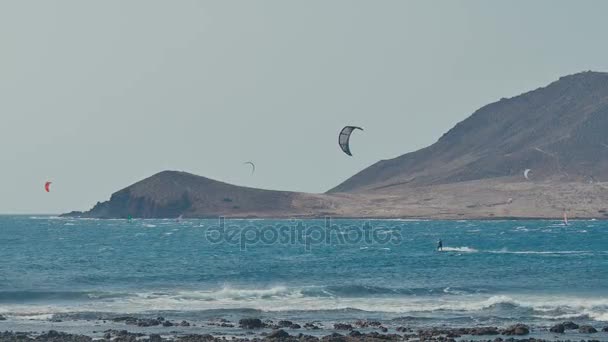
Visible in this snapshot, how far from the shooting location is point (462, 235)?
108 meters

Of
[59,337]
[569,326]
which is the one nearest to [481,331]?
[569,326]

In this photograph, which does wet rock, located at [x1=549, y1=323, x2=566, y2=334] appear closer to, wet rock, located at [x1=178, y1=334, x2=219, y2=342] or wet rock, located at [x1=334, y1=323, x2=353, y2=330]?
wet rock, located at [x1=334, y1=323, x2=353, y2=330]

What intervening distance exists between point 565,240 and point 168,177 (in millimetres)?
104433

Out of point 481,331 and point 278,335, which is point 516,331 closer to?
point 481,331

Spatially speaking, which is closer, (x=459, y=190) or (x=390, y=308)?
(x=390, y=308)

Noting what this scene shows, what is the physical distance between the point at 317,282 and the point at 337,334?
21.4 meters

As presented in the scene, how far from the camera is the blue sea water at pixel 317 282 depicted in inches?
1597

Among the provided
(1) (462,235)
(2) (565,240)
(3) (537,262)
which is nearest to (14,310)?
(3) (537,262)

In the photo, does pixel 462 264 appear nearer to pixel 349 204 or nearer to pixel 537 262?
pixel 537 262

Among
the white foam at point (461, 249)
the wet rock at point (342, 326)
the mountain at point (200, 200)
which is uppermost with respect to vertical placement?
the mountain at point (200, 200)

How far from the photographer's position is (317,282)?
53312mm

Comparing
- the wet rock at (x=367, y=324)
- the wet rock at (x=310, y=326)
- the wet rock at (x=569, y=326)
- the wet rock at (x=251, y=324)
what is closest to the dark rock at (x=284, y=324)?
the wet rock at (x=310, y=326)

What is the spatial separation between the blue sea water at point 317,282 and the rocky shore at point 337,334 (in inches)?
101

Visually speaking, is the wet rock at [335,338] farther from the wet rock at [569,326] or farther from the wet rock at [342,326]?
the wet rock at [569,326]
